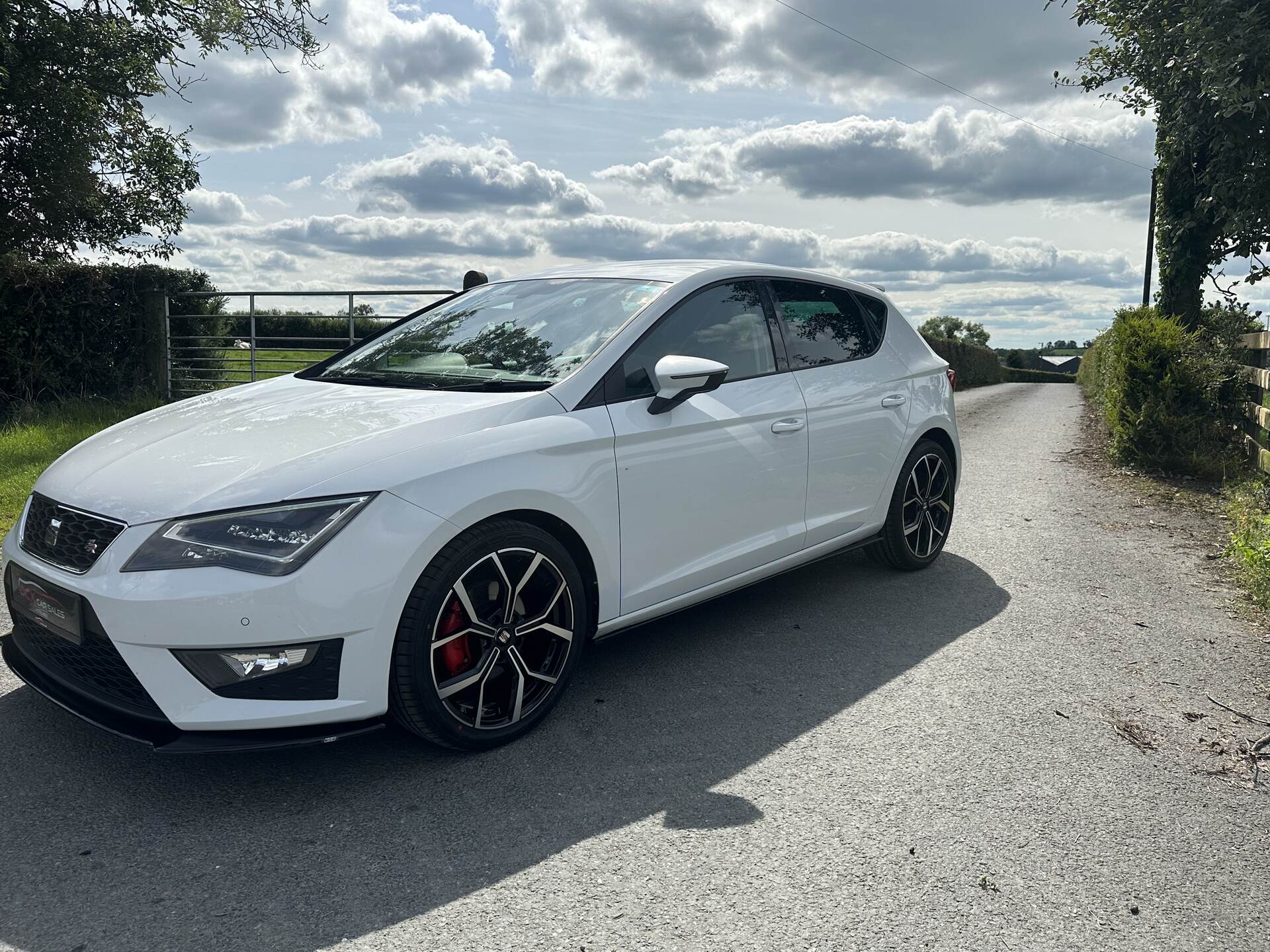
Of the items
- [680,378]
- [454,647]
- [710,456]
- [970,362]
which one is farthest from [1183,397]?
[970,362]

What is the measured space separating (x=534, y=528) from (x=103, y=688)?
142cm

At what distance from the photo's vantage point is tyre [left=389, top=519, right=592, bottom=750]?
10.4 feet

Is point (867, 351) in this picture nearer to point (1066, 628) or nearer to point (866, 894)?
point (1066, 628)

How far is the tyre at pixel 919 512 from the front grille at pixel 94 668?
12.7ft

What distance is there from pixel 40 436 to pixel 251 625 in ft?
29.9

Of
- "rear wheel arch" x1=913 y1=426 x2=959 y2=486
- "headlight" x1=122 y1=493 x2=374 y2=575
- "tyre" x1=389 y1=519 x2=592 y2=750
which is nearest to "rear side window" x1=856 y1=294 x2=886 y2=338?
"rear wheel arch" x1=913 y1=426 x2=959 y2=486

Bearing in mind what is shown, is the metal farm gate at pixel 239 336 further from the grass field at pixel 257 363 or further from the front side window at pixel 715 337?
the front side window at pixel 715 337

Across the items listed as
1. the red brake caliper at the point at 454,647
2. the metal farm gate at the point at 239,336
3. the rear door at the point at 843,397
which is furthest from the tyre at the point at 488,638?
the metal farm gate at the point at 239,336

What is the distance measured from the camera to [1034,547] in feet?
22.5

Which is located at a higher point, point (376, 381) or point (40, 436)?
point (376, 381)

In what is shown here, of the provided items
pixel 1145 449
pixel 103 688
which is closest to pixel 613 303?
pixel 103 688

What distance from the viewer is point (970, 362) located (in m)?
41.8

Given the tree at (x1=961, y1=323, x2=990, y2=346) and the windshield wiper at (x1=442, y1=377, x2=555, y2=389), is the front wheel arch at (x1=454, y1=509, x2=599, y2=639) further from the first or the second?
the tree at (x1=961, y1=323, x2=990, y2=346)

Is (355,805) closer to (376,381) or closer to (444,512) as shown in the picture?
(444,512)
